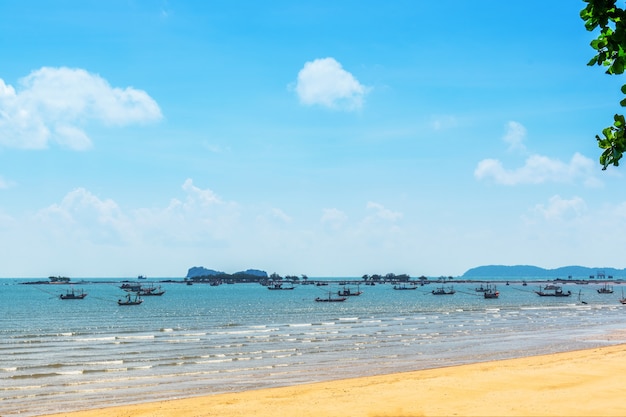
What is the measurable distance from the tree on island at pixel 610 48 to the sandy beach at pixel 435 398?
13465mm

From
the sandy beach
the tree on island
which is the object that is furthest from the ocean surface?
the tree on island

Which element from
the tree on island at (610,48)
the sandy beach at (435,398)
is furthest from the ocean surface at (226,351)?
the tree on island at (610,48)

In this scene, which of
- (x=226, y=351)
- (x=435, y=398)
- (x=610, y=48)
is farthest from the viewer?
(x=226, y=351)

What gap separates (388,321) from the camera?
68625 millimetres

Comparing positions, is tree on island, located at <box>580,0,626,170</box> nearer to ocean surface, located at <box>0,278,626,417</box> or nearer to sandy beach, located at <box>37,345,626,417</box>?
sandy beach, located at <box>37,345,626,417</box>

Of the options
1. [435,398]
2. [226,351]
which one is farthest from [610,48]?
[226,351]

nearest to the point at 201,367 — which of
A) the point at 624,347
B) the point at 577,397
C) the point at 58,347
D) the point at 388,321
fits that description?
the point at 58,347

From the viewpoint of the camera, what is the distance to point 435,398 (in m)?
20.5

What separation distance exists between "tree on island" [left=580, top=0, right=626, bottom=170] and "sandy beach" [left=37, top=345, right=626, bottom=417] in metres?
13.5

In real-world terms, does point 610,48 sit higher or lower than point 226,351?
higher

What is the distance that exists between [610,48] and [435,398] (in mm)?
17191

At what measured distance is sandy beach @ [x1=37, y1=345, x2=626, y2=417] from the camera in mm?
18469

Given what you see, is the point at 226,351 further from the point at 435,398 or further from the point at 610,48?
the point at 610,48

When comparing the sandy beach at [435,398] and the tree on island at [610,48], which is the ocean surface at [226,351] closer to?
the sandy beach at [435,398]
